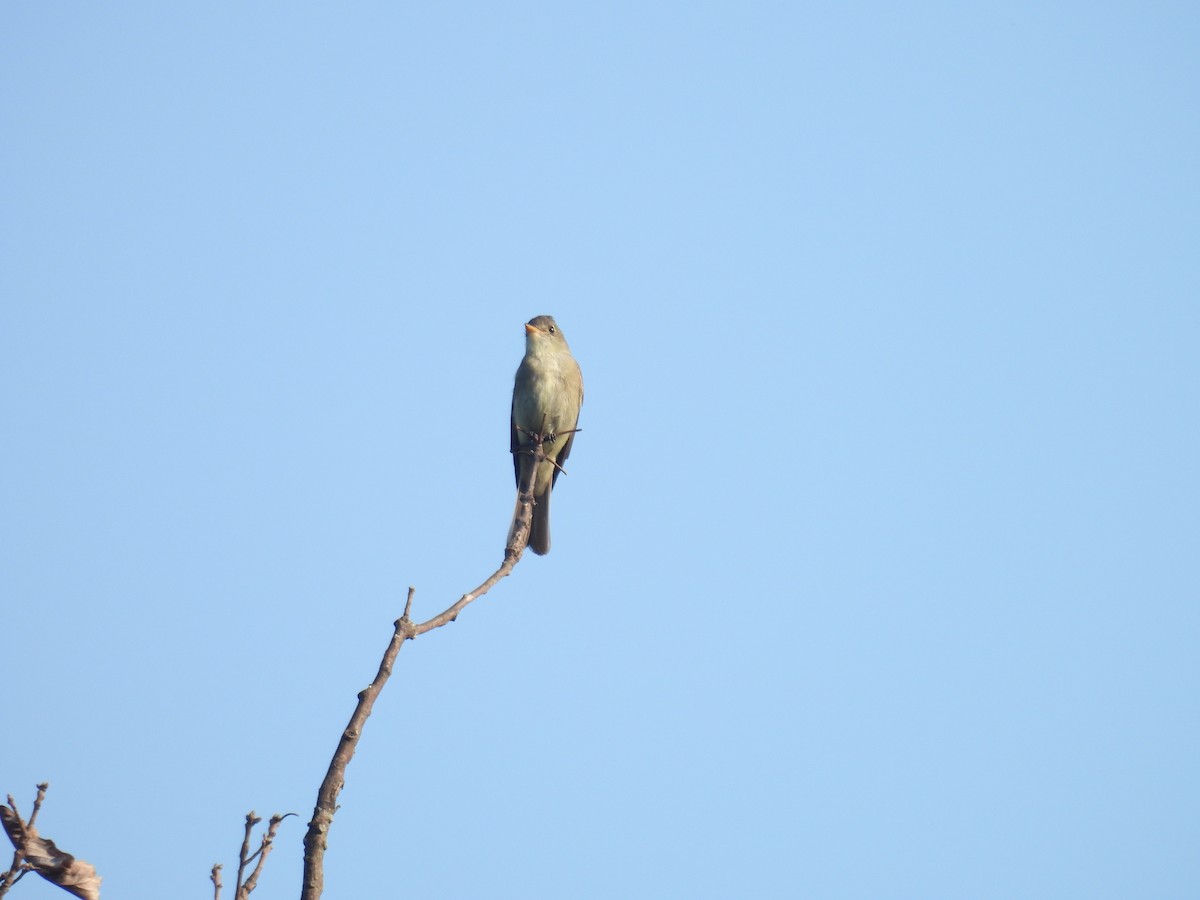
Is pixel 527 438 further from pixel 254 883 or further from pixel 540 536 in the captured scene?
pixel 254 883

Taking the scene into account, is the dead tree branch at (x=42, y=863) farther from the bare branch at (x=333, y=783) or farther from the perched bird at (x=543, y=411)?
the perched bird at (x=543, y=411)

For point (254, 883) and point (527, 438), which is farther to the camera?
point (527, 438)

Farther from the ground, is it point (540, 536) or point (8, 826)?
point (540, 536)

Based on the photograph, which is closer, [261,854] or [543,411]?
[261,854]

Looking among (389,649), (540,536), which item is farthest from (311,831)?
(540,536)

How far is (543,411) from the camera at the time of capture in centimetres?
955

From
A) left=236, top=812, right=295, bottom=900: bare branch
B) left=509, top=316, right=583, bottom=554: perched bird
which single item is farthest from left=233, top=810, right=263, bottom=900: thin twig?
left=509, top=316, right=583, bottom=554: perched bird

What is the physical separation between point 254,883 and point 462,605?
0.95 metres

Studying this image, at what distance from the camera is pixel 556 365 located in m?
9.82

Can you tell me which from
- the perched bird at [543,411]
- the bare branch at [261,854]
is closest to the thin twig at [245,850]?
the bare branch at [261,854]

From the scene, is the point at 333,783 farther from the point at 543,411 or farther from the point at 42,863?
the point at 543,411

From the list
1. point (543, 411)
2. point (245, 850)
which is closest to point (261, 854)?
point (245, 850)

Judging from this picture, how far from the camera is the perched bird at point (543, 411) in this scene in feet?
31.4

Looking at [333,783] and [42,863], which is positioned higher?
[333,783]
